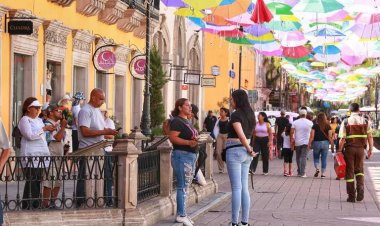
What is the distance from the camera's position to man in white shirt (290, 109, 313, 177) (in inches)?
1019

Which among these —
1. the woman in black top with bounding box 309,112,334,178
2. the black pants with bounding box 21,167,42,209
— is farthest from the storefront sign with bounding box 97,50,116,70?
the black pants with bounding box 21,167,42,209

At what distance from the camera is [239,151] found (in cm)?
1310

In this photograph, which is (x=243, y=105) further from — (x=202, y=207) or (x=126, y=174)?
(x=202, y=207)

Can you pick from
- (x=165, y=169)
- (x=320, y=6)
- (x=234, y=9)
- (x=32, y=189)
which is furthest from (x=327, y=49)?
(x=32, y=189)

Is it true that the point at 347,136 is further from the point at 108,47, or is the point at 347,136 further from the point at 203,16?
the point at 108,47

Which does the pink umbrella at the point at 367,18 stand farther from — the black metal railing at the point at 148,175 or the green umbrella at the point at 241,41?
the black metal railing at the point at 148,175

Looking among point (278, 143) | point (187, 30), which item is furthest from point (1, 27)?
point (187, 30)

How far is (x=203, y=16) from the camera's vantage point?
2486 centimetres

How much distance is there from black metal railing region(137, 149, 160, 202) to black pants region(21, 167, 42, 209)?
5.41 ft

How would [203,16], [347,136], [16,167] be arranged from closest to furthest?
[16,167] → [347,136] → [203,16]

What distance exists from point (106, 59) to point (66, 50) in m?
1.93

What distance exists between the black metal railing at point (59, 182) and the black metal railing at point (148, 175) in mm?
749

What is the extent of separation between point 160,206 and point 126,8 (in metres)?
17.0

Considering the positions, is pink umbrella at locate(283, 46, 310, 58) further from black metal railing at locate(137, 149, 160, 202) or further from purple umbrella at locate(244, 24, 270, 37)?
black metal railing at locate(137, 149, 160, 202)
